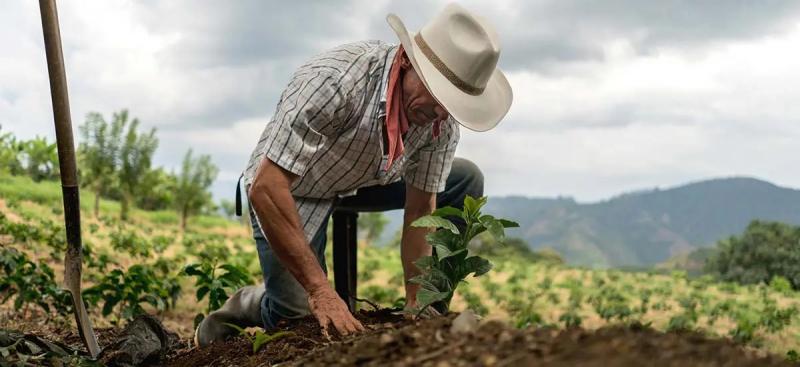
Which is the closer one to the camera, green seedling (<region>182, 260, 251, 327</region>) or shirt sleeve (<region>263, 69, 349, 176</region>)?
shirt sleeve (<region>263, 69, 349, 176</region>)

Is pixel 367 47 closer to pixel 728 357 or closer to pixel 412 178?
pixel 412 178

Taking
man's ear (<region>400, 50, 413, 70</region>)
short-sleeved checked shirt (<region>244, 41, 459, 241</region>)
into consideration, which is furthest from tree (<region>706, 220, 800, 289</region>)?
man's ear (<region>400, 50, 413, 70</region>)

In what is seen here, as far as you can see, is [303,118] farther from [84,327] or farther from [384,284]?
[384,284]

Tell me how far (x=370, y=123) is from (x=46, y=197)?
9.85 m

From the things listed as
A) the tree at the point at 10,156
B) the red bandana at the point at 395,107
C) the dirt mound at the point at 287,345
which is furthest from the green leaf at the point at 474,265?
the tree at the point at 10,156

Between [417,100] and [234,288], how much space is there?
2.07 metres

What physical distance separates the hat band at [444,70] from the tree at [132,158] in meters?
11.1

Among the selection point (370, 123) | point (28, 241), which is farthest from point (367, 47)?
point (28, 241)

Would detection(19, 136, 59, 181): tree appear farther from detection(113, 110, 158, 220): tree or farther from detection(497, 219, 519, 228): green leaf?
detection(497, 219, 519, 228): green leaf

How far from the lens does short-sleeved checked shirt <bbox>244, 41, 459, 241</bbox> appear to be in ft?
9.59

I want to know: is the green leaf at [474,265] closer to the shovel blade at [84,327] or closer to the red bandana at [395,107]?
the red bandana at [395,107]

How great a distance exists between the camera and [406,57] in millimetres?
2992

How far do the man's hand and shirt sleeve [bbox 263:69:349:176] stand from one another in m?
0.46

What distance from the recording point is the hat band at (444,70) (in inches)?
113
